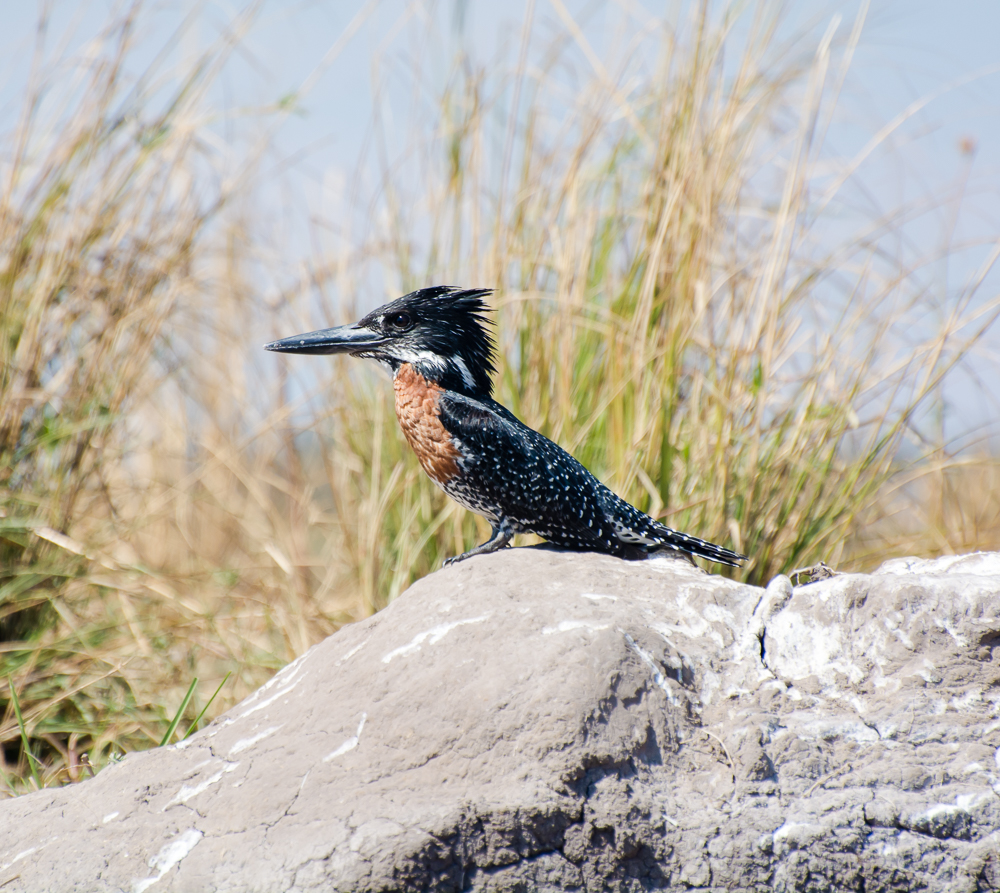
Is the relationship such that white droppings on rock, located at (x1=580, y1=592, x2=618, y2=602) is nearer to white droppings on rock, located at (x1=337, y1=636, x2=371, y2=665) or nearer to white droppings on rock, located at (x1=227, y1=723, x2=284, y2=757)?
white droppings on rock, located at (x1=337, y1=636, x2=371, y2=665)

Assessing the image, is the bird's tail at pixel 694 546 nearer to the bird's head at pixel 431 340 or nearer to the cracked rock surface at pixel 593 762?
the cracked rock surface at pixel 593 762

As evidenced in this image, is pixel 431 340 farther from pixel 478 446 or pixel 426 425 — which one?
pixel 478 446

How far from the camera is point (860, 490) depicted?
3695mm

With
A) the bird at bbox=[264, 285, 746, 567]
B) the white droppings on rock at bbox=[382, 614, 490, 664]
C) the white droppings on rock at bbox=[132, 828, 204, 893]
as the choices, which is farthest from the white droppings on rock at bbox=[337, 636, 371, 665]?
the white droppings on rock at bbox=[132, 828, 204, 893]

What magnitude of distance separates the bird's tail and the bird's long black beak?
4.08 feet

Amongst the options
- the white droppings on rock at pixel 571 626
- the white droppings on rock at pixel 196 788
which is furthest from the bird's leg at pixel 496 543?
the white droppings on rock at pixel 196 788

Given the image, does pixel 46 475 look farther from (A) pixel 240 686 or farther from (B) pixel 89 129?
(B) pixel 89 129

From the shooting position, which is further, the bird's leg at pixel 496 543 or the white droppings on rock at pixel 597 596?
the bird's leg at pixel 496 543

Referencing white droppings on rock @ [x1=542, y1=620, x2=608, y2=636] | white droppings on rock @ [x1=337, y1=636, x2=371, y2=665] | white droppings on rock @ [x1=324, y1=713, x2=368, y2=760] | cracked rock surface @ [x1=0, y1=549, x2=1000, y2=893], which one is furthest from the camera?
white droppings on rock @ [x1=337, y1=636, x2=371, y2=665]

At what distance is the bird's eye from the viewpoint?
3354 millimetres

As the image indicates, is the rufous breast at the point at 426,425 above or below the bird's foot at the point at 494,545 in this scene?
above

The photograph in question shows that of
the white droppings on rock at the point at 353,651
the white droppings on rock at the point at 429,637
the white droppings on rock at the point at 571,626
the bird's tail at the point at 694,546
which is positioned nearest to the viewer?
the white droppings on rock at the point at 571,626

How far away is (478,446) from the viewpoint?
303 cm

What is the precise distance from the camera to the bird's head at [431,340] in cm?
331
